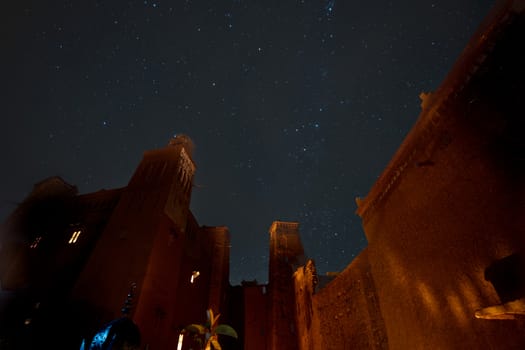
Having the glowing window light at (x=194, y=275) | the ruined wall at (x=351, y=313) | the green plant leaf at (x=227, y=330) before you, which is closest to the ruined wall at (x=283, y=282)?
the green plant leaf at (x=227, y=330)

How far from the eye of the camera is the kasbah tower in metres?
4.16

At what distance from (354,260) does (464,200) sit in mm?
6450

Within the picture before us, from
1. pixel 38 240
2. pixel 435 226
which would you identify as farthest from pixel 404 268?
pixel 38 240

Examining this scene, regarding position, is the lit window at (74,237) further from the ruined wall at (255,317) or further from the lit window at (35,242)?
the ruined wall at (255,317)

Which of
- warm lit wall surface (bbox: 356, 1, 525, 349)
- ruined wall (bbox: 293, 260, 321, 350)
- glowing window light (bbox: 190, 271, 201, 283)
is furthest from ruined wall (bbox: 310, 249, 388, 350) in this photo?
glowing window light (bbox: 190, 271, 201, 283)

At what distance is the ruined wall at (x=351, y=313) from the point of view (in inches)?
355

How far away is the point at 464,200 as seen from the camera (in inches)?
194

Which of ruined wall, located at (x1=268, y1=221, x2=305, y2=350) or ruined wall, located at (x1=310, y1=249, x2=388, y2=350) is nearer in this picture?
ruined wall, located at (x1=310, y1=249, x2=388, y2=350)

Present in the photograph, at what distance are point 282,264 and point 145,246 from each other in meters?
12.5

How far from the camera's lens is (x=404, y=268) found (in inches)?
278

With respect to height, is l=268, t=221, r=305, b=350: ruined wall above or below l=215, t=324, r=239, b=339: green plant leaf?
above

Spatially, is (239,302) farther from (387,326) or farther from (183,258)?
(387,326)

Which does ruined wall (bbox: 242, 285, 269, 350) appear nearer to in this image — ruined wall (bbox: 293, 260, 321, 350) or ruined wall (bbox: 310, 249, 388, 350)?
ruined wall (bbox: 293, 260, 321, 350)

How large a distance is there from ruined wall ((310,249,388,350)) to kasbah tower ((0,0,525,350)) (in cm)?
7
